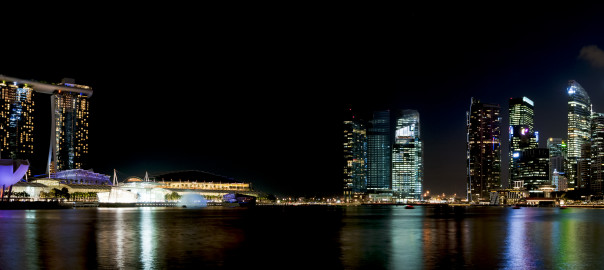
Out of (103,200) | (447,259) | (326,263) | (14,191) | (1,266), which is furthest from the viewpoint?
(103,200)

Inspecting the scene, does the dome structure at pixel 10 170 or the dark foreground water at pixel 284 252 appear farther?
the dome structure at pixel 10 170

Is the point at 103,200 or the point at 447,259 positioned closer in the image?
the point at 447,259

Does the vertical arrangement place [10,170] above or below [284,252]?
above

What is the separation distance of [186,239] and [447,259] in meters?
23.3

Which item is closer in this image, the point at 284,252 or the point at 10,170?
the point at 284,252

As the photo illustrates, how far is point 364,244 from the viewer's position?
152 feet

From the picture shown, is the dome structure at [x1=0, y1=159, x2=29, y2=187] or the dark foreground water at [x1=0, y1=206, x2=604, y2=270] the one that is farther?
the dome structure at [x1=0, y1=159, x2=29, y2=187]

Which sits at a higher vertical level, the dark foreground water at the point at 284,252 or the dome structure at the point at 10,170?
the dome structure at the point at 10,170

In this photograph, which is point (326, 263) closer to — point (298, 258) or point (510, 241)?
point (298, 258)

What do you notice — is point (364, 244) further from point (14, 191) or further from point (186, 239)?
point (14, 191)

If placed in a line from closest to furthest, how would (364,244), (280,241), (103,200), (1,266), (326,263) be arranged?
(1,266) → (326,263) → (364,244) → (280,241) → (103,200)

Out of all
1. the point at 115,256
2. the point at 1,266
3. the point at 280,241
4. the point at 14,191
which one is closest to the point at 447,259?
the point at 280,241

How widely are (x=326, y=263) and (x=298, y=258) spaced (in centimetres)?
319

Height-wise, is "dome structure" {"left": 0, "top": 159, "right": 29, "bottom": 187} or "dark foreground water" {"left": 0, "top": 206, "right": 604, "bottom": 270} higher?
"dome structure" {"left": 0, "top": 159, "right": 29, "bottom": 187}
